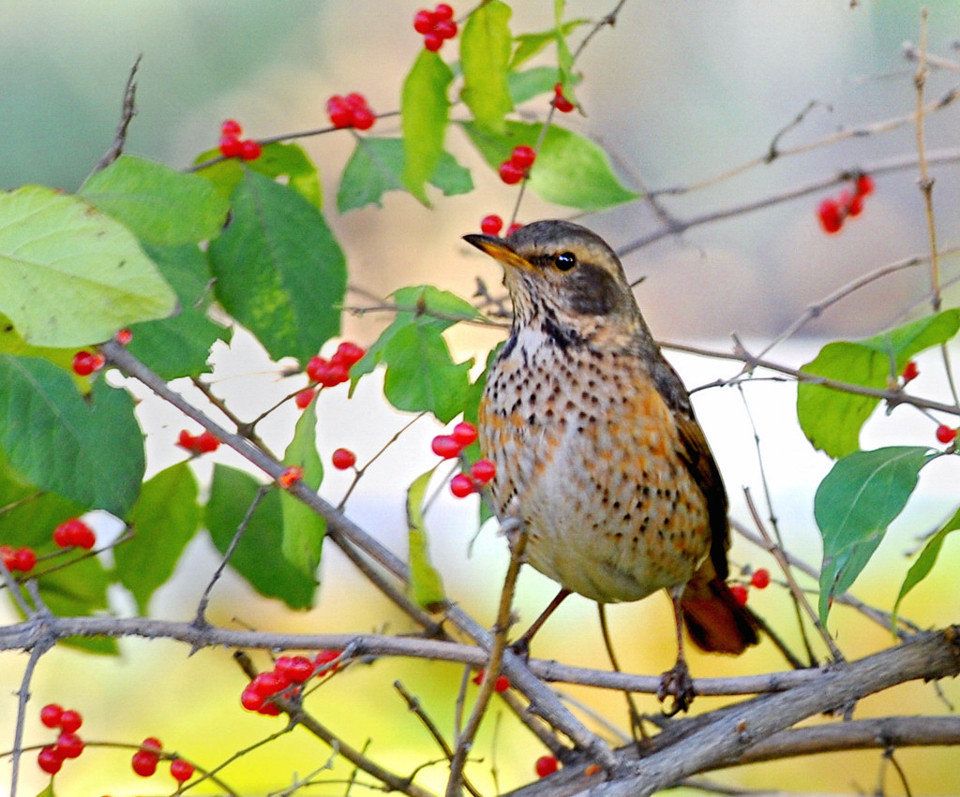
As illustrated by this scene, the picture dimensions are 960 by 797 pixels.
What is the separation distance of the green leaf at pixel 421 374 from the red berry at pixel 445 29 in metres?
0.57

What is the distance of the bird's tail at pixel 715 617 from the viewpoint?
2580mm

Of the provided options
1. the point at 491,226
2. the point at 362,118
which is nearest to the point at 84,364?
the point at 362,118

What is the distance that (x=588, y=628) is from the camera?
4.69 meters

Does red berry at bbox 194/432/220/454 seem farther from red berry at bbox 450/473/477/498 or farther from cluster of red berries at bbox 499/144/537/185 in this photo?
cluster of red berries at bbox 499/144/537/185

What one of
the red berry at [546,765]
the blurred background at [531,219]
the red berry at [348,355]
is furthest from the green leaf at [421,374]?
the blurred background at [531,219]

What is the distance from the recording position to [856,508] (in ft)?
4.88

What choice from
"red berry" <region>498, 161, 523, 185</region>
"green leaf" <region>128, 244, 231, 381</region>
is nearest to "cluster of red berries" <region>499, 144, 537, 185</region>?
"red berry" <region>498, 161, 523, 185</region>

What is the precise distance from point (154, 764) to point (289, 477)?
0.61 meters

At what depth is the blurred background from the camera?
440 centimetres

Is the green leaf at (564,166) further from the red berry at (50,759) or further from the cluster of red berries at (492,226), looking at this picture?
the red berry at (50,759)

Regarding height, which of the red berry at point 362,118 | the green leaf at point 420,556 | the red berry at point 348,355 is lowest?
the green leaf at point 420,556

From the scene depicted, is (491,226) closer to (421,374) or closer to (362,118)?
(362,118)

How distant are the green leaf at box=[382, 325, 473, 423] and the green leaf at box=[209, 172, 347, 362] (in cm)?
23

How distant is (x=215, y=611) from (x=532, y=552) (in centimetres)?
287
